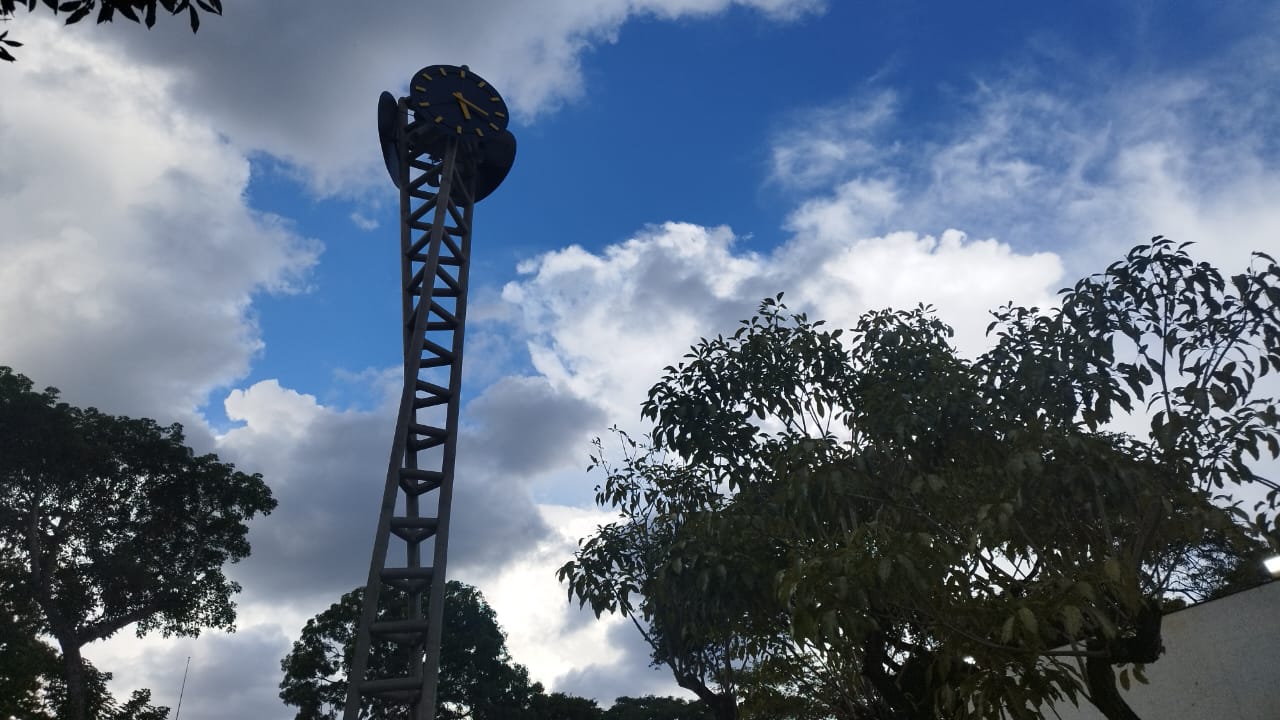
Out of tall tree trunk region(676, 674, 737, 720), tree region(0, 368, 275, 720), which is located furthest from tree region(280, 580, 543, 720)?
tall tree trunk region(676, 674, 737, 720)

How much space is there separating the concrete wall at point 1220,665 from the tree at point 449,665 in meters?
23.1

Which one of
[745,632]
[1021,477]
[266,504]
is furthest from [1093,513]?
[266,504]

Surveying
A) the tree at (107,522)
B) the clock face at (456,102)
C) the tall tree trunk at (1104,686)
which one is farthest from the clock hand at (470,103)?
the tree at (107,522)

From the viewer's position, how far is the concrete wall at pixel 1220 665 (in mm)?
11742

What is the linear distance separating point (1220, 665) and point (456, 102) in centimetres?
1310

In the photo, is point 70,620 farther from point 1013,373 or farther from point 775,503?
point 1013,373

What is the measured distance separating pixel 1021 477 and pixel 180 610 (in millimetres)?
23414

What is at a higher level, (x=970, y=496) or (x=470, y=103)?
(x=470, y=103)

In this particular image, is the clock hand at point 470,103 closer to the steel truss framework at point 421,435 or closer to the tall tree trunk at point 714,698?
the steel truss framework at point 421,435

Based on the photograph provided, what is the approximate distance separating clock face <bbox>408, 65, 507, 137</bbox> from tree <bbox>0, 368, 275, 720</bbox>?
1561 centimetres

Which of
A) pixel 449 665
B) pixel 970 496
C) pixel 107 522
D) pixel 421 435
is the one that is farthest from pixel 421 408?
pixel 449 665

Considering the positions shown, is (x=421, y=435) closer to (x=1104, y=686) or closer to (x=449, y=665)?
(x=1104, y=686)

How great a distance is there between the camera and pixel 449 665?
34.0 metres

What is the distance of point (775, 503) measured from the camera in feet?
28.7
